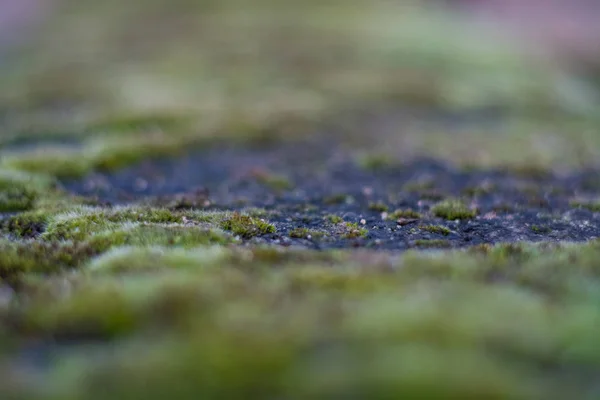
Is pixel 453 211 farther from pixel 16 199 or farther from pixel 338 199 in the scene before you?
pixel 16 199

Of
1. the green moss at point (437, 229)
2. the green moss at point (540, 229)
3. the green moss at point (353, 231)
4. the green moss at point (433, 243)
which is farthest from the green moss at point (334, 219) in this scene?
the green moss at point (540, 229)

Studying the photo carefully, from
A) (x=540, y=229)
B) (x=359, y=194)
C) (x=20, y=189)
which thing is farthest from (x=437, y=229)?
(x=20, y=189)

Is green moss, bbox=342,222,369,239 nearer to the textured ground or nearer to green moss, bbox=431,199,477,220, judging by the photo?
the textured ground

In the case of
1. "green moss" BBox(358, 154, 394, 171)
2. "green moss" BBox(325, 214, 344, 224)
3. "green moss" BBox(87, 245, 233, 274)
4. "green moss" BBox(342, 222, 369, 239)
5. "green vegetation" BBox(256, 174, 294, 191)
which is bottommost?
"green moss" BBox(87, 245, 233, 274)

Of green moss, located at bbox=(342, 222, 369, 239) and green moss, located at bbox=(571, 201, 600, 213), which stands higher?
green moss, located at bbox=(571, 201, 600, 213)

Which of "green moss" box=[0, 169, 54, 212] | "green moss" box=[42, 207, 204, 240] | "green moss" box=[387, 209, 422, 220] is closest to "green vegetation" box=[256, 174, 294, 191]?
"green moss" box=[387, 209, 422, 220]
